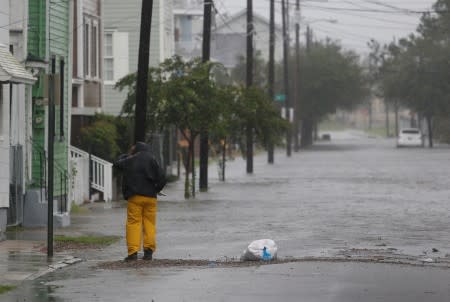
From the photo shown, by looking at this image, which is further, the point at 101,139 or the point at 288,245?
the point at 101,139

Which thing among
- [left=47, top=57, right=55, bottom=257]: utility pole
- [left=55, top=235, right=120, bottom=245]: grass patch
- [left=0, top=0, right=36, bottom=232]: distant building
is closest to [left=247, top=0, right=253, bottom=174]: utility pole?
[left=0, top=0, right=36, bottom=232]: distant building

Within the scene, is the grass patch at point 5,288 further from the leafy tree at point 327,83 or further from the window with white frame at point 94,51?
the leafy tree at point 327,83

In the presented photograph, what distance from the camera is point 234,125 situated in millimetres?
41062

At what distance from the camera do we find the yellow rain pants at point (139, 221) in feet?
54.1

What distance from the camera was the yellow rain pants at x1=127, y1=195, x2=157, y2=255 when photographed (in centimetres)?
1648

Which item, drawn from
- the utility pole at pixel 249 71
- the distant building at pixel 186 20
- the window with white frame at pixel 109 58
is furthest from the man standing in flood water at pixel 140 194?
the distant building at pixel 186 20

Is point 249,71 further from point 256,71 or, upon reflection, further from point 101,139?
point 256,71

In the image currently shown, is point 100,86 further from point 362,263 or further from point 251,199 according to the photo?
point 362,263

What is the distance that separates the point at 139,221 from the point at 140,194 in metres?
0.38

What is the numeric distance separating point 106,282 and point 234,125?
2712cm

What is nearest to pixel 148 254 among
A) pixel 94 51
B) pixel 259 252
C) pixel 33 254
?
pixel 259 252

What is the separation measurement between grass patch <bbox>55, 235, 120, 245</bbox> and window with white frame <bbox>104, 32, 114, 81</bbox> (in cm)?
2553

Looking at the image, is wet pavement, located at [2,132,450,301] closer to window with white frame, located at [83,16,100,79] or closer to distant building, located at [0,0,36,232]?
distant building, located at [0,0,36,232]

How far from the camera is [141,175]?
54.4 ft
